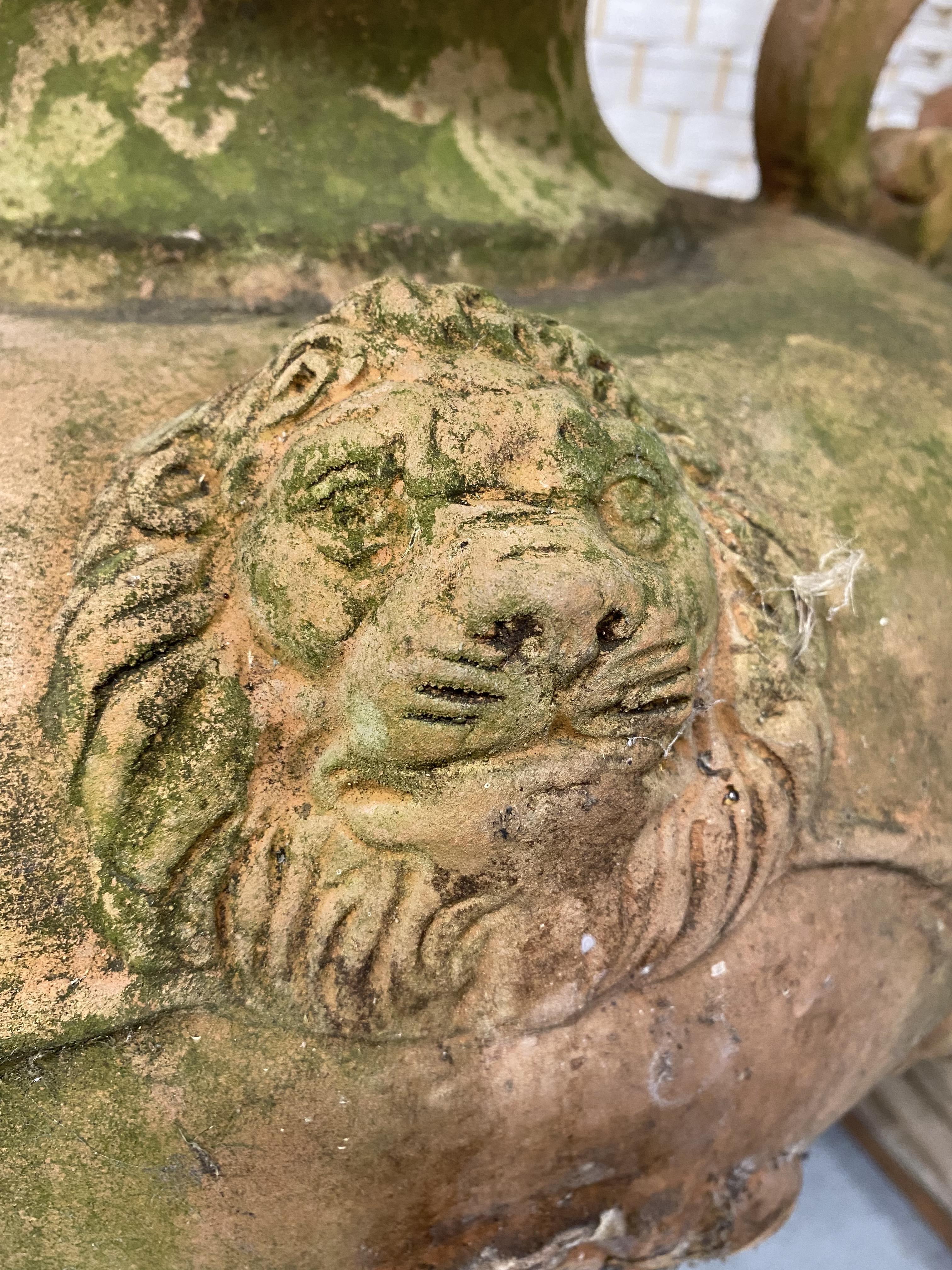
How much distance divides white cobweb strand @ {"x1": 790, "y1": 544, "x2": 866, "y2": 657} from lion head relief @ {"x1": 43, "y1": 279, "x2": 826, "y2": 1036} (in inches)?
4.5

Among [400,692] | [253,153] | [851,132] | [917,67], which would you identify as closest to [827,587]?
[400,692]

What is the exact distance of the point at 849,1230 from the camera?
1.65m

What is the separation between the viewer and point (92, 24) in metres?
0.94

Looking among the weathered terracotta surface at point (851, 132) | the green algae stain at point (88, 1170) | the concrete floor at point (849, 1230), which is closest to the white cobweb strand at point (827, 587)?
the green algae stain at point (88, 1170)

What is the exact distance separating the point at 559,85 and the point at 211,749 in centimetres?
95

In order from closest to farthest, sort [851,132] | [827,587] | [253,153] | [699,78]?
[827,587] < [253,153] < [851,132] < [699,78]

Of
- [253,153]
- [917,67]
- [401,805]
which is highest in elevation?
[917,67]

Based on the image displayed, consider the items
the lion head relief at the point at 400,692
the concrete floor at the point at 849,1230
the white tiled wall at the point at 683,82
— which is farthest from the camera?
the white tiled wall at the point at 683,82

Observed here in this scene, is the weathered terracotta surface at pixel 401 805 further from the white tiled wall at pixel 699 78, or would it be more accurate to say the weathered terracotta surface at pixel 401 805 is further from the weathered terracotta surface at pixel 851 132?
the white tiled wall at pixel 699 78

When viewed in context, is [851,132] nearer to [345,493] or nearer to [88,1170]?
[345,493]

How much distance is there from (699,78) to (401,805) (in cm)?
339

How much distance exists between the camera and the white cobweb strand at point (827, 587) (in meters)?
0.81

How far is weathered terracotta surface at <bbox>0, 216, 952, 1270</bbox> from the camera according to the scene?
64 cm

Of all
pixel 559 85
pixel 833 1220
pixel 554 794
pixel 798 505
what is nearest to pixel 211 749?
pixel 554 794
